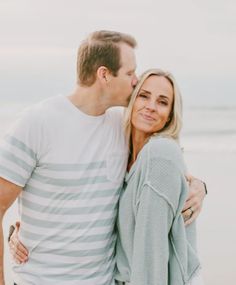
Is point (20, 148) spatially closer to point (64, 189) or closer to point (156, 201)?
point (64, 189)

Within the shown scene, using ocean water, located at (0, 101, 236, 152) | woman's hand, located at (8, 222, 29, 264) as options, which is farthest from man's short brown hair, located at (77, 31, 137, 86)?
ocean water, located at (0, 101, 236, 152)

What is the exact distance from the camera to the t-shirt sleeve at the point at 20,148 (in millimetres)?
2641

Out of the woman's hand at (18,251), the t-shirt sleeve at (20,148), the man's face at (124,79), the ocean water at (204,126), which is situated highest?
the man's face at (124,79)

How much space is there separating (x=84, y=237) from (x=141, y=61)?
11302mm

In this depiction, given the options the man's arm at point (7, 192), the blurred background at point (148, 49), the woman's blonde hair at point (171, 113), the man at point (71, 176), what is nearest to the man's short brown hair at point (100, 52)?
the man at point (71, 176)

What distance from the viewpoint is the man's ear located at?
2826 millimetres

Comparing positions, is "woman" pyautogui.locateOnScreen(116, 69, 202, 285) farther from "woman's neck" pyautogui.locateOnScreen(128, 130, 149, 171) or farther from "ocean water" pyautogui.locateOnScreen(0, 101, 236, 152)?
"ocean water" pyautogui.locateOnScreen(0, 101, 236, 152)

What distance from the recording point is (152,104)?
2873 mm

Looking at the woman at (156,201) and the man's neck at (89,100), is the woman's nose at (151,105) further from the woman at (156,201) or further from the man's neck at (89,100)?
the man's neck at (89,100)

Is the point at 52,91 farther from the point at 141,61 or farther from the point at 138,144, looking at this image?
the point at 138,144

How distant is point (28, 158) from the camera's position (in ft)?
8.74

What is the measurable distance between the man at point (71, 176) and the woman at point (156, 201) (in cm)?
10

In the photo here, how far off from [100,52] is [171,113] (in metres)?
0.44

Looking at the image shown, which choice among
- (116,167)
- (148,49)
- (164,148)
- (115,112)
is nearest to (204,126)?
(148,49)
